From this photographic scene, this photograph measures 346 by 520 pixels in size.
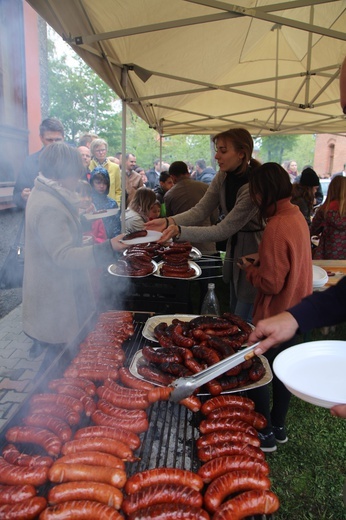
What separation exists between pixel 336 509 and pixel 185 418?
5.48 ft

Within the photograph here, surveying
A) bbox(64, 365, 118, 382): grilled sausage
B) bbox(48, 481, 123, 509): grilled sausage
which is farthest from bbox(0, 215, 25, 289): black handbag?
bbox(48, 481, 123, 509): grilled sausage

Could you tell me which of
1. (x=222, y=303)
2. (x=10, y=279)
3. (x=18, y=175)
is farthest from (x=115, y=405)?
(x=222, y=303)

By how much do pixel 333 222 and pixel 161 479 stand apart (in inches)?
193

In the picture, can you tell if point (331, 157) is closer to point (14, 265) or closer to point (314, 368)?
point (14, 265)

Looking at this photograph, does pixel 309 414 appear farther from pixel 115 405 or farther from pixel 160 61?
pixel 160 61

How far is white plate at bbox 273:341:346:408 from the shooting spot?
1758 millimetres

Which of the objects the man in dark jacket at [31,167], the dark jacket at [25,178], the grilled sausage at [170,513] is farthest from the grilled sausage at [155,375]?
the dark jacket at [25,178]

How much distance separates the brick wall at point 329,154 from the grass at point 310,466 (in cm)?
3619

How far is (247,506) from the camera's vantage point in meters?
1.57

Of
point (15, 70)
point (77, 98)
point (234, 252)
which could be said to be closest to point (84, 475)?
point (234, 252)

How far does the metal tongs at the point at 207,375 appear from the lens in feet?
6.28

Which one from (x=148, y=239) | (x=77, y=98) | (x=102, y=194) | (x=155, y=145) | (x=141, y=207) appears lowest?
(x=148, y=239)

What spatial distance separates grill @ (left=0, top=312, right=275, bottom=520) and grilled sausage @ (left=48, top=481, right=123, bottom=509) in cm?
14

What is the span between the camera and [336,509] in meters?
2.96
